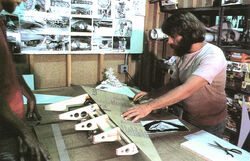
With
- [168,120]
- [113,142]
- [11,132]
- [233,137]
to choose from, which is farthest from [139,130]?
[233,137]

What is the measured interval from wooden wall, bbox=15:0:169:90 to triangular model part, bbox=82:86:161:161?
2.53 feet

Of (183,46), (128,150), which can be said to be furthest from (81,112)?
(183,46)

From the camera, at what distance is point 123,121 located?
933mm

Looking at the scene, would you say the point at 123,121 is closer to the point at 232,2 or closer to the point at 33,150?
the point at 33,150

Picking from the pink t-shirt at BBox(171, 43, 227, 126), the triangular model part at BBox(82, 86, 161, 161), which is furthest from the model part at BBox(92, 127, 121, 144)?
the pink t-shirt at BBox(171, 43, 227, 126)

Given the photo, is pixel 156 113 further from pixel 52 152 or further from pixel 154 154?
pixel 52 152

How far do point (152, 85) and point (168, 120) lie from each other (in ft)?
3.89

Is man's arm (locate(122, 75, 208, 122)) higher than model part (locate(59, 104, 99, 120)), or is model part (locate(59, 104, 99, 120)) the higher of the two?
man's arm (locate(122, 75, 208, 122))

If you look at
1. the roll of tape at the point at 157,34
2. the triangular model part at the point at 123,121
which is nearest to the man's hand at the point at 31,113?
the triangular model part at the point at 123,121

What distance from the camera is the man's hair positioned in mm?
1146

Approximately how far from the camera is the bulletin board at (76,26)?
65.4 inches

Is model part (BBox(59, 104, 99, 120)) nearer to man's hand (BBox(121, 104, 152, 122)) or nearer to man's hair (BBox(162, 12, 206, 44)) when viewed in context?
man's hand (BBox(121, 104, 152, 122))

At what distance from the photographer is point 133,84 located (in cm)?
228

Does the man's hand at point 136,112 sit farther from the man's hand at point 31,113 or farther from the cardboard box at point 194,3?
the cardboard box at point 194,3
